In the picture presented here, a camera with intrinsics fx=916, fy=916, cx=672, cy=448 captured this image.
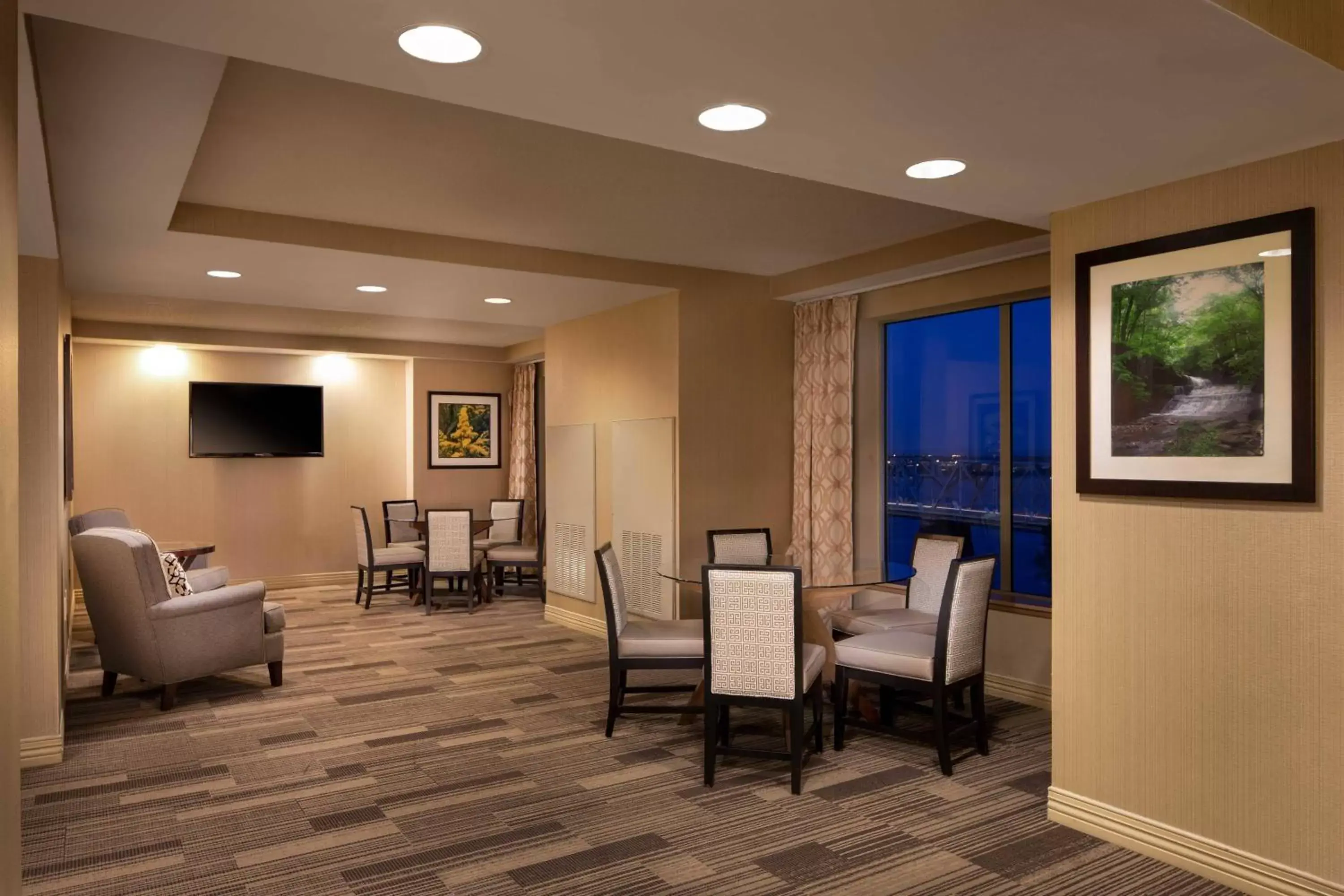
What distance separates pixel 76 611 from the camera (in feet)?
26.9

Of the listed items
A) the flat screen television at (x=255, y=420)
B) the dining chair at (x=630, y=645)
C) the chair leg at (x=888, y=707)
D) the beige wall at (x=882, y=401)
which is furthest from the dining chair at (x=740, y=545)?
the flat screen television at (x=255, y=420)

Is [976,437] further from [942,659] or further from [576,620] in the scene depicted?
[576,620]

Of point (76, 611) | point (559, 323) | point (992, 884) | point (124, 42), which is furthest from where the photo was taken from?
point (76, 611)

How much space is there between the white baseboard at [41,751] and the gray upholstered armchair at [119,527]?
2105 millimetres

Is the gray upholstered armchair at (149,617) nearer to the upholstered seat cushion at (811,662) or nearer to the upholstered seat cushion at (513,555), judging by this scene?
the upholstered seat cushion at (811,662)

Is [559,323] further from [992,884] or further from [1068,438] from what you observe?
[992,884]

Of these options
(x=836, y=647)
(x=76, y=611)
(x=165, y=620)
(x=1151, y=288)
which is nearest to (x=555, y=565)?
(x=165, y=620)

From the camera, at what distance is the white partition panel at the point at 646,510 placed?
247 inches

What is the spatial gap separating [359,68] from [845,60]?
1.20 m

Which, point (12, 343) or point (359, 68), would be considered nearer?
point (12, 343)

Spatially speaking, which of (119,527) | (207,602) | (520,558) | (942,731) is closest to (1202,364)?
(942,731)

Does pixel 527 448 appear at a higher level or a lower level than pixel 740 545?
higher

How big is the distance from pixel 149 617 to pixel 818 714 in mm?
3632

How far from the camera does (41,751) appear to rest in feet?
14.0
